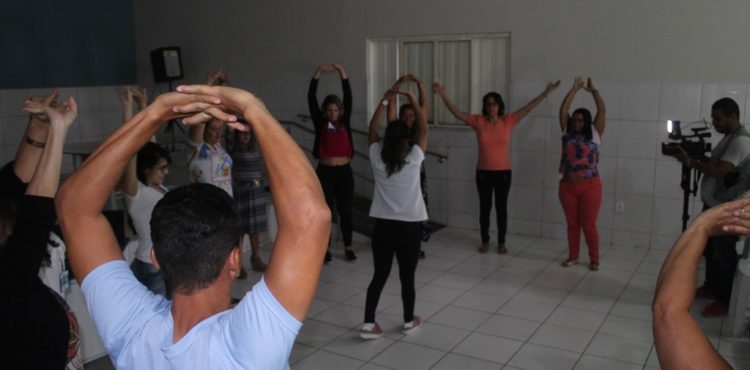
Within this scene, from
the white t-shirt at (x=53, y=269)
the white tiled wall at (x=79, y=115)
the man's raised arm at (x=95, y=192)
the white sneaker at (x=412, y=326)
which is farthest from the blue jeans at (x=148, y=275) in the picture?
the white tiled wall at (x=79, y=115)

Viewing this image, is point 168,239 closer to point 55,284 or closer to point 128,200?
point 55,284

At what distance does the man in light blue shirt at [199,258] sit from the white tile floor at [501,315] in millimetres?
2677

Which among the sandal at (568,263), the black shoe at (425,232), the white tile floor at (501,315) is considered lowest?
the white tile floor at (501,315)

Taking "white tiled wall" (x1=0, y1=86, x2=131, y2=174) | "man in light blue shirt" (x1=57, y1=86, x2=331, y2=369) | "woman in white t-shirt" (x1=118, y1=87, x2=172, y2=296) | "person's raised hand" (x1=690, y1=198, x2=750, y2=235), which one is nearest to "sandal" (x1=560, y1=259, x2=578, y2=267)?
"woman in white t-shirt" (x1=118, y1=87, x2=172, y2=296)

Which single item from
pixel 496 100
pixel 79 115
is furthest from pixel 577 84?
pixel 79 115

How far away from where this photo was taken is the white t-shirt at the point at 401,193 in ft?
13.8

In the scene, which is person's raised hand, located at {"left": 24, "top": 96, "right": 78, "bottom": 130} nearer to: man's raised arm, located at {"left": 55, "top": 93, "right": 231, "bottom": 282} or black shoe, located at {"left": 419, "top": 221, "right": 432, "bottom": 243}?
man's raised arm, located at {"left": 55, "top": 93, "right": 231, "bottom": 282}

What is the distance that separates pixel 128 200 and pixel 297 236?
9.01 ft

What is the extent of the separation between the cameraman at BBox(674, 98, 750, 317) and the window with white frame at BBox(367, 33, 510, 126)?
2449mm

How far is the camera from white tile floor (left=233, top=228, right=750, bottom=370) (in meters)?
4.05

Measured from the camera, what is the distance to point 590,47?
636cm

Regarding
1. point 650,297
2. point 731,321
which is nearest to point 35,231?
point 731,321

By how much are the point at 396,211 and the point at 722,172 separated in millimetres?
Answer: 2373

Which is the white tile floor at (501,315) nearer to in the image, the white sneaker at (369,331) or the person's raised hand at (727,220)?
the white sneaker at (369,331)
